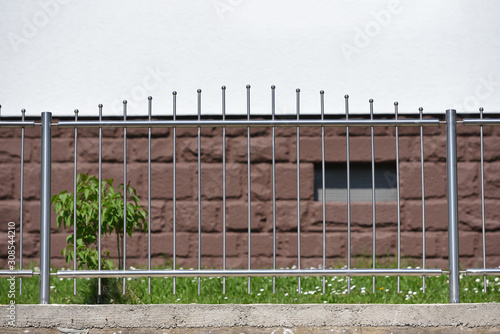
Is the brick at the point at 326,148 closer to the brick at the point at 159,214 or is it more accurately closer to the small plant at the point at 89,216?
the brick at the point at 159,214

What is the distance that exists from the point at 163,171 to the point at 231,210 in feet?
2.48

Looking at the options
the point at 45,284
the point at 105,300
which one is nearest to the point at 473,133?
the point at 105,300

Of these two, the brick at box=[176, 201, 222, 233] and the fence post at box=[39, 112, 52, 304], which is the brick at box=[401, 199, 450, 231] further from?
the fence post at box=[39, 112, 52, 304]

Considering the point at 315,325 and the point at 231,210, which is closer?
the point at 315,325

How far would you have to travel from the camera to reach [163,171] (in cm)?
588

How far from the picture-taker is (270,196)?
577cm

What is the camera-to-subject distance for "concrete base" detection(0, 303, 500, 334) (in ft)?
11.6

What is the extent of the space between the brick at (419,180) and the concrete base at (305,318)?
2.35 m

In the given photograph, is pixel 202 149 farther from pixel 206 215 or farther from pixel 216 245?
pixel 216 245

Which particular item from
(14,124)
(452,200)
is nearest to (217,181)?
(14,124)

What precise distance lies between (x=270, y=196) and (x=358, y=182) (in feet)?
2.90

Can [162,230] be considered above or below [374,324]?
above

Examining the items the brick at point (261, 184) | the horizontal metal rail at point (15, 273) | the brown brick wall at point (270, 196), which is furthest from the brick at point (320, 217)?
the horizontal metal rail at point (15, 273)

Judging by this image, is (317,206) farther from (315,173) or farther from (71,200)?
(71,200)
